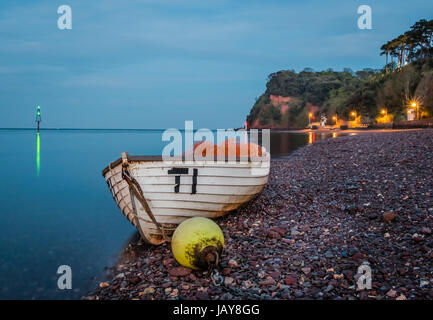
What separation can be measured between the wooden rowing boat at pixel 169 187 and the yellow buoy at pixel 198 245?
1.15 metres

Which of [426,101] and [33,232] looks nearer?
[33,232]

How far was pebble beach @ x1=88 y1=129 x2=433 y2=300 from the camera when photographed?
3965mm

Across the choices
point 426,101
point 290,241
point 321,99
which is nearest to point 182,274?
point 290,241

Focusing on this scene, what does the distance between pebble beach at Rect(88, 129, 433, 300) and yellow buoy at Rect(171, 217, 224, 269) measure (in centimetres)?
20

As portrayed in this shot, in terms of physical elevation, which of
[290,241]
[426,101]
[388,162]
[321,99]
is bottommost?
[290,241]

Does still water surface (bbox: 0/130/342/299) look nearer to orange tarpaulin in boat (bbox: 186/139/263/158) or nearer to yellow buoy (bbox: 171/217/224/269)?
yellow buoy (bbox: 171/217/224/269)

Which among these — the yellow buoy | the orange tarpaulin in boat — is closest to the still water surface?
the yellow buoy

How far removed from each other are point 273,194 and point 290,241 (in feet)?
11.2

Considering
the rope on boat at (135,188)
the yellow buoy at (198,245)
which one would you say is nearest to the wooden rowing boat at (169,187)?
the rope on boat at (135,188)

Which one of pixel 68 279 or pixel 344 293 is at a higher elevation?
pixel 344 293

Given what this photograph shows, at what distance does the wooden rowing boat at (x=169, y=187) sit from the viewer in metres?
5.54

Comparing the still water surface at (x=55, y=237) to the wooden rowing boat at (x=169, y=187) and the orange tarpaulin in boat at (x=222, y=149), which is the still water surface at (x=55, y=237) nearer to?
the wooden rowing boat at (x=169, y=187)

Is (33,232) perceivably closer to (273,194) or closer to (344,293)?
(273,194)
